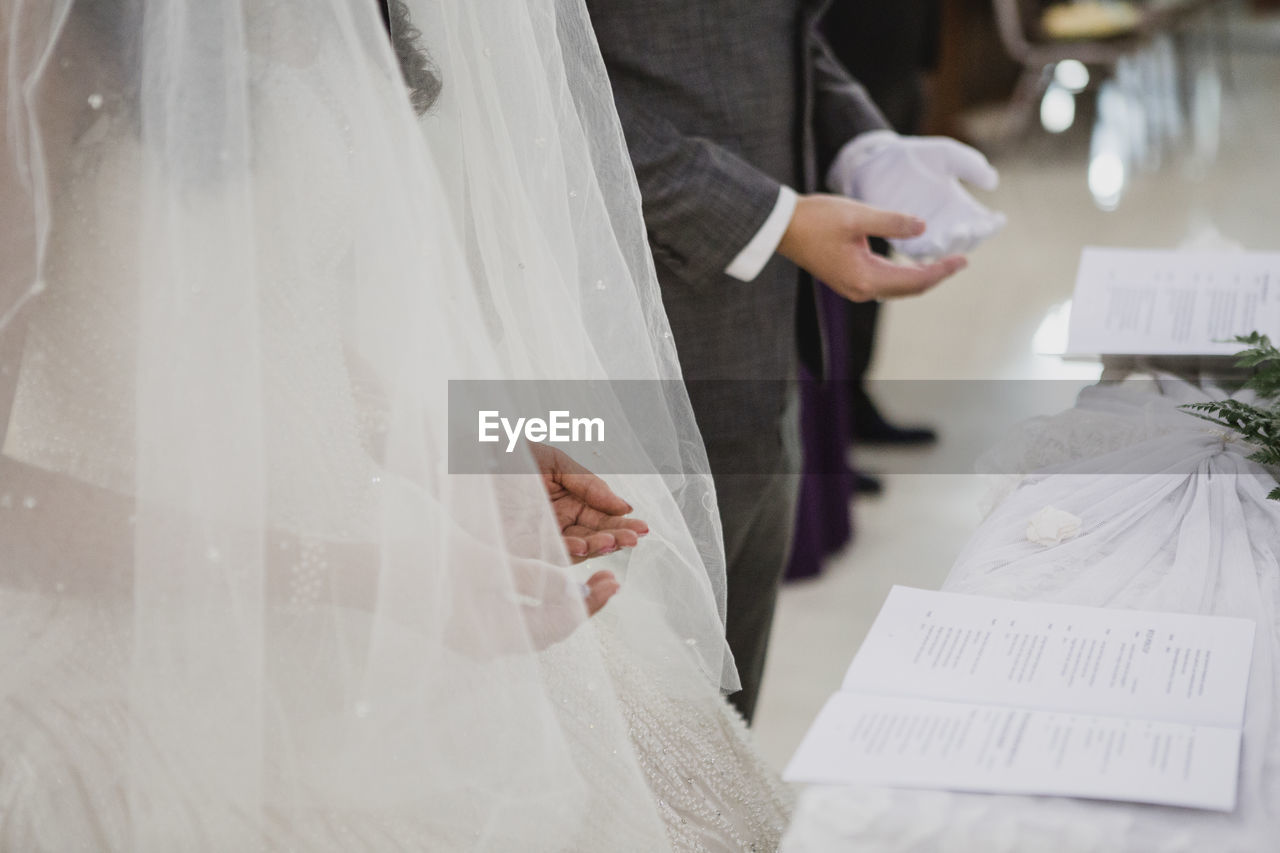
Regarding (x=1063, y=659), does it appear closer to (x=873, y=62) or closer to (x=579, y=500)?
(x=579, y=500)

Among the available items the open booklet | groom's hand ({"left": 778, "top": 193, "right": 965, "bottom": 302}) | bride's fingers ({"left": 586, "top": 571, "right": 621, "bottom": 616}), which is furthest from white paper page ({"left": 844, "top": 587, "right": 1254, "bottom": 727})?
groom's hand ({"left": 778, "top": 193, "right": 965, "bottom": 302})

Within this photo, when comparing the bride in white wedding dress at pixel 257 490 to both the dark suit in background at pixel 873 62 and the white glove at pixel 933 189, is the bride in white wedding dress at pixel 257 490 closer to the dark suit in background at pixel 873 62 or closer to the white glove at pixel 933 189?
the white glove at pixel 933 189

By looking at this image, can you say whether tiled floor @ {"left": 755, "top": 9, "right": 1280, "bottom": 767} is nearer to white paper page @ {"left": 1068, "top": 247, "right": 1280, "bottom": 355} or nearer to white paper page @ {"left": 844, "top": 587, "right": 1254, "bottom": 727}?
white paper page @ {"left": 1068, "top": 247, "right": 1280, "bottom": 355}

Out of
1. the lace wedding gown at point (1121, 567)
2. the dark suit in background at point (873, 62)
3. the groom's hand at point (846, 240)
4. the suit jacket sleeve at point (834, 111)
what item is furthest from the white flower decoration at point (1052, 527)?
the dark suit in background at point (873, 62)

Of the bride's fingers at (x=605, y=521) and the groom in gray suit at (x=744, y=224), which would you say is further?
the groom in gray suit at (x=744, y=224)

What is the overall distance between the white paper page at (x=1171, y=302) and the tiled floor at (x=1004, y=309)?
6cm

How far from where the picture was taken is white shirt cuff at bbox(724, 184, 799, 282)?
116 centimetres

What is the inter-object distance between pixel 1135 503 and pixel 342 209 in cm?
54

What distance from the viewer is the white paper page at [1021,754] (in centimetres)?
54

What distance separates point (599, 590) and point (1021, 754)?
0.85 feet

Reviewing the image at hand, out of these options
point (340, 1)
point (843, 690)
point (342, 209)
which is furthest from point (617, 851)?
point (340, 1)

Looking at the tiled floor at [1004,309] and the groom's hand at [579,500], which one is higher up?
the groom's hand at [579,500]

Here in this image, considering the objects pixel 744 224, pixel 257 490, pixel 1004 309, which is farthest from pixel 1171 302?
pixel 1004 309

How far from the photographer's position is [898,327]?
371 centimetres
